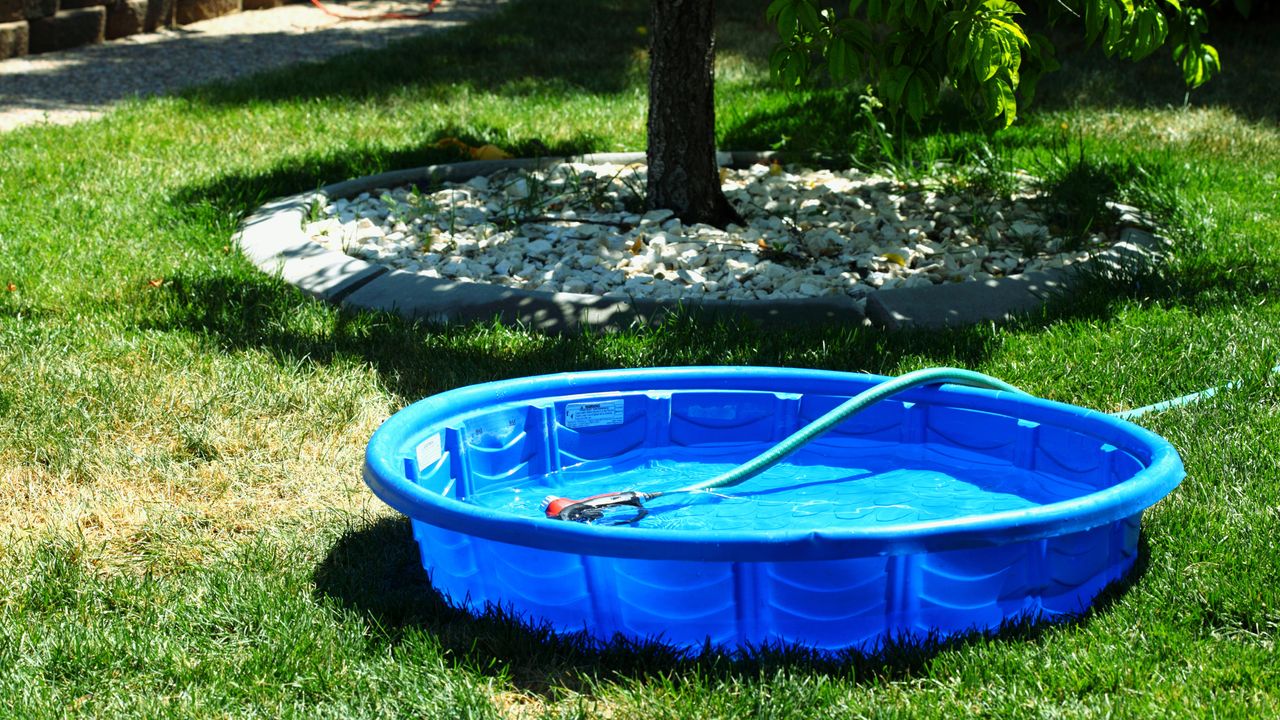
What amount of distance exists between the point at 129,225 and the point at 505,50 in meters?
5.07

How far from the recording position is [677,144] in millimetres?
5105

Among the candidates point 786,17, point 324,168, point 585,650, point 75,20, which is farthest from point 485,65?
point 585,650

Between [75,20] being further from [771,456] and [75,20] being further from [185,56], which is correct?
[771,456]

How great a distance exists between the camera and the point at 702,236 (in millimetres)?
4996

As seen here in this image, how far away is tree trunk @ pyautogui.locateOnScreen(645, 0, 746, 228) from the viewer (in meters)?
4.95

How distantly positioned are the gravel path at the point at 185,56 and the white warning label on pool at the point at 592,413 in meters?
5.54

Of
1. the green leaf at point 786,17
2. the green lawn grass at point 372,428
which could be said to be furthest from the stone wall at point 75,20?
the green leaf at point 786,17

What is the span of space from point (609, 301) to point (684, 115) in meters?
1.21

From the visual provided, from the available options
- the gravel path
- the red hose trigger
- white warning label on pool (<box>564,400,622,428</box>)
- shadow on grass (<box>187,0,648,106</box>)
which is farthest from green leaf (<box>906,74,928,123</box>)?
the gravel path

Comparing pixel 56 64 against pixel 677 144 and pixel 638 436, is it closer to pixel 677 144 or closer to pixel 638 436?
pixel 677 144

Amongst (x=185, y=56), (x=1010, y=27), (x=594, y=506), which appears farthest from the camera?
(x=185, y=56)

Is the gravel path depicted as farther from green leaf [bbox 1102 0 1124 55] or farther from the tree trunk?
green leaf [bbox 1102 0 1124 55]

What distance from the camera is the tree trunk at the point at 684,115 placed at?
495 centimetres

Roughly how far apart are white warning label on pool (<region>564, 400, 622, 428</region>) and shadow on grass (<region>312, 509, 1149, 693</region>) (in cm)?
71
